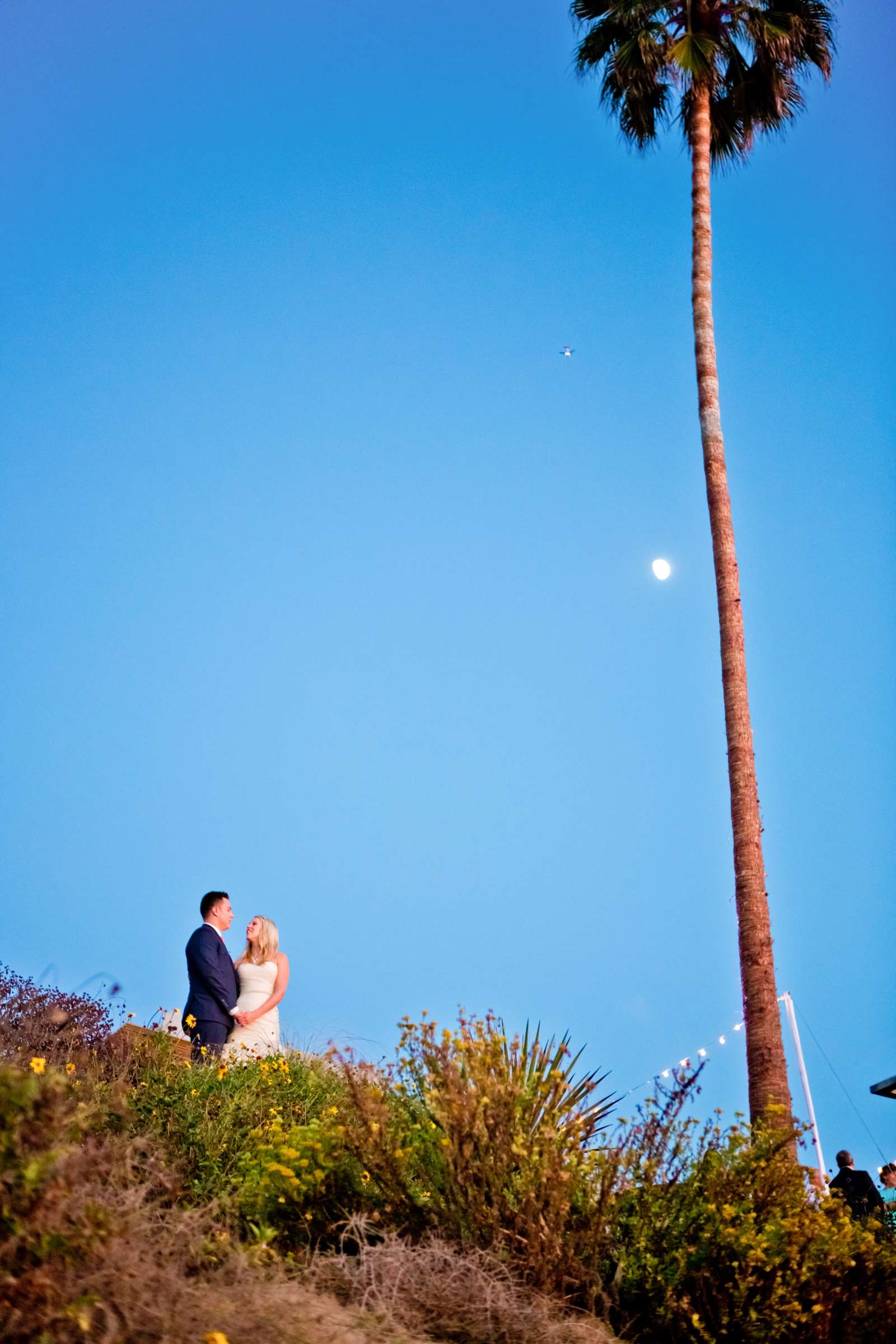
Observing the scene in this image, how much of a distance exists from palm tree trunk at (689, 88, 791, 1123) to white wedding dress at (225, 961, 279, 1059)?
3630mm

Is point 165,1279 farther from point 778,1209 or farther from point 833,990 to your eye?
point 833,990

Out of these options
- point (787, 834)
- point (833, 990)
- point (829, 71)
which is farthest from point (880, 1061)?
point (829, 71)

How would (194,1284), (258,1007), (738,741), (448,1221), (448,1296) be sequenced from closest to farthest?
(194,1284), (448,1296), (448,1221), (258,1007), (738,741)

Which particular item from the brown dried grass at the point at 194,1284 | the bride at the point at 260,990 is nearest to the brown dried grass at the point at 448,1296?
the brown dried grass at the point at 194,1284

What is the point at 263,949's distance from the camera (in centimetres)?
836

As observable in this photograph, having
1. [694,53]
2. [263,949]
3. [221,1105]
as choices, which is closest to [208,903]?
[263,949]

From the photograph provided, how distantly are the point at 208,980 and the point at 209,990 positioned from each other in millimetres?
90

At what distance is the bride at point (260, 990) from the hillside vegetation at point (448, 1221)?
2380mm

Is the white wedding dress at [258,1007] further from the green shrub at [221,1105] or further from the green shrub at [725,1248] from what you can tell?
the green shrub at [725,1248]

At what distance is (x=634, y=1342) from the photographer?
4137 millimetres

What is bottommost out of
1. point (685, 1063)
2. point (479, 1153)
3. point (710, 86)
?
point (479, 1153)

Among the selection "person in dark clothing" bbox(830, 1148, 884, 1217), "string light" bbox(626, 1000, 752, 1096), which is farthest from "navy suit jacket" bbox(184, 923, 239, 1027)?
"person in dark clothing" bbox(830, 1148, 884, 1217)

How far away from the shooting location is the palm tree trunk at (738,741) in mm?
8188

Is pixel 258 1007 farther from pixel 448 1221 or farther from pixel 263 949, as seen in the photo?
pixel 448 1221
